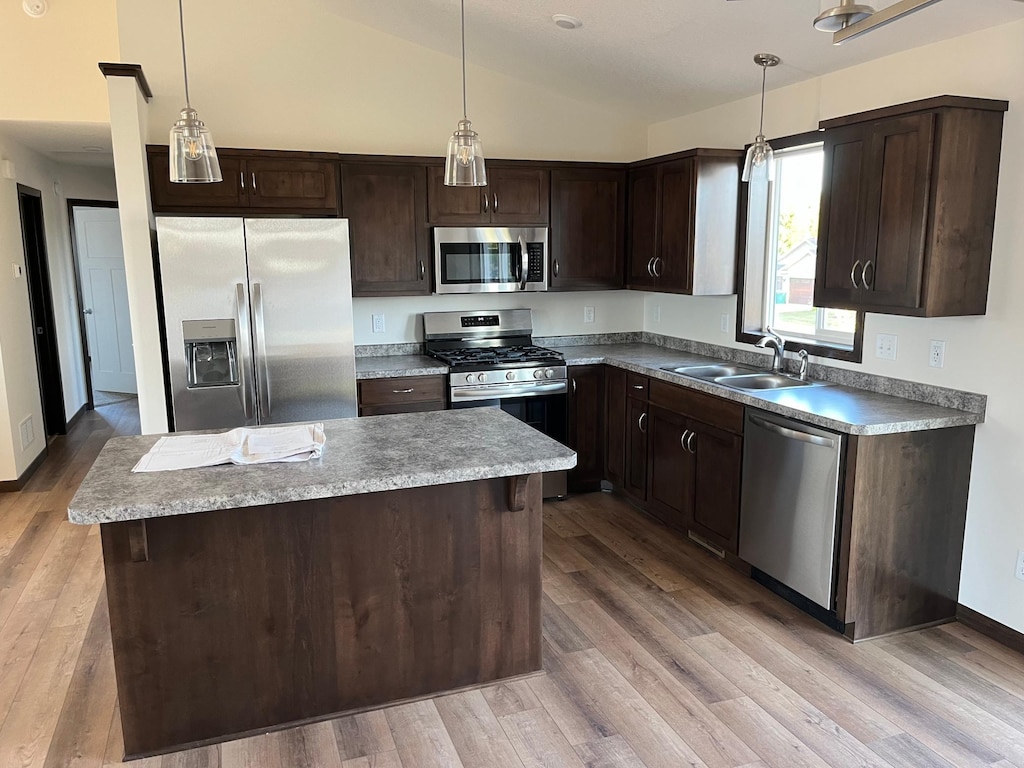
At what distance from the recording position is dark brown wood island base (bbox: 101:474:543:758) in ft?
7.44

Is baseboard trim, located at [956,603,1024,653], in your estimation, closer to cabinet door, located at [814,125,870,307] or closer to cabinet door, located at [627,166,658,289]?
cabinet door, located at [814,125,870,307]

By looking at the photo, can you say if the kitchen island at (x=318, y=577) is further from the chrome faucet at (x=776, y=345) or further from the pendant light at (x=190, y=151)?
the chrome faucet at (x=776, y=345)

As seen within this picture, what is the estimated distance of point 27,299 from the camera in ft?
18.2

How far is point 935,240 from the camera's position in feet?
9.11

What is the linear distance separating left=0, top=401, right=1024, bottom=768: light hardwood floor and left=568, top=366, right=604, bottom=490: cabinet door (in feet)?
3.81

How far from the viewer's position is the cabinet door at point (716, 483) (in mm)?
3514

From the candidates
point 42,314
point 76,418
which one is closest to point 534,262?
point 42,314

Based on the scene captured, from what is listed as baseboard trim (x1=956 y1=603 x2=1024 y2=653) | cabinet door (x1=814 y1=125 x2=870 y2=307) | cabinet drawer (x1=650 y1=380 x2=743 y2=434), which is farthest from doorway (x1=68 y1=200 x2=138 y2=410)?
baseboard trim (x1=956 y1=603 x2=1024 y2=653)

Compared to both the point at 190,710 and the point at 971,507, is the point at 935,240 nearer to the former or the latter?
the point at 971,507

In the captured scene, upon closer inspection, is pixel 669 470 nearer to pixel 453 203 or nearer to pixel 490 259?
pixel 490 259

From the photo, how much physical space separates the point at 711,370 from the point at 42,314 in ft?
17.8

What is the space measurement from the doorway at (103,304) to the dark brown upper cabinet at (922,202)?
706 centimetres

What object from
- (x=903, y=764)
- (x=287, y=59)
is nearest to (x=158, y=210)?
(x=287, y=59)

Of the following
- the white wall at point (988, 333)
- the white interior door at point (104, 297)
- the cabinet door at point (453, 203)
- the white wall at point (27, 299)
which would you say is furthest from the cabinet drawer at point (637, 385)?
the white interior door at point (104, 297)
